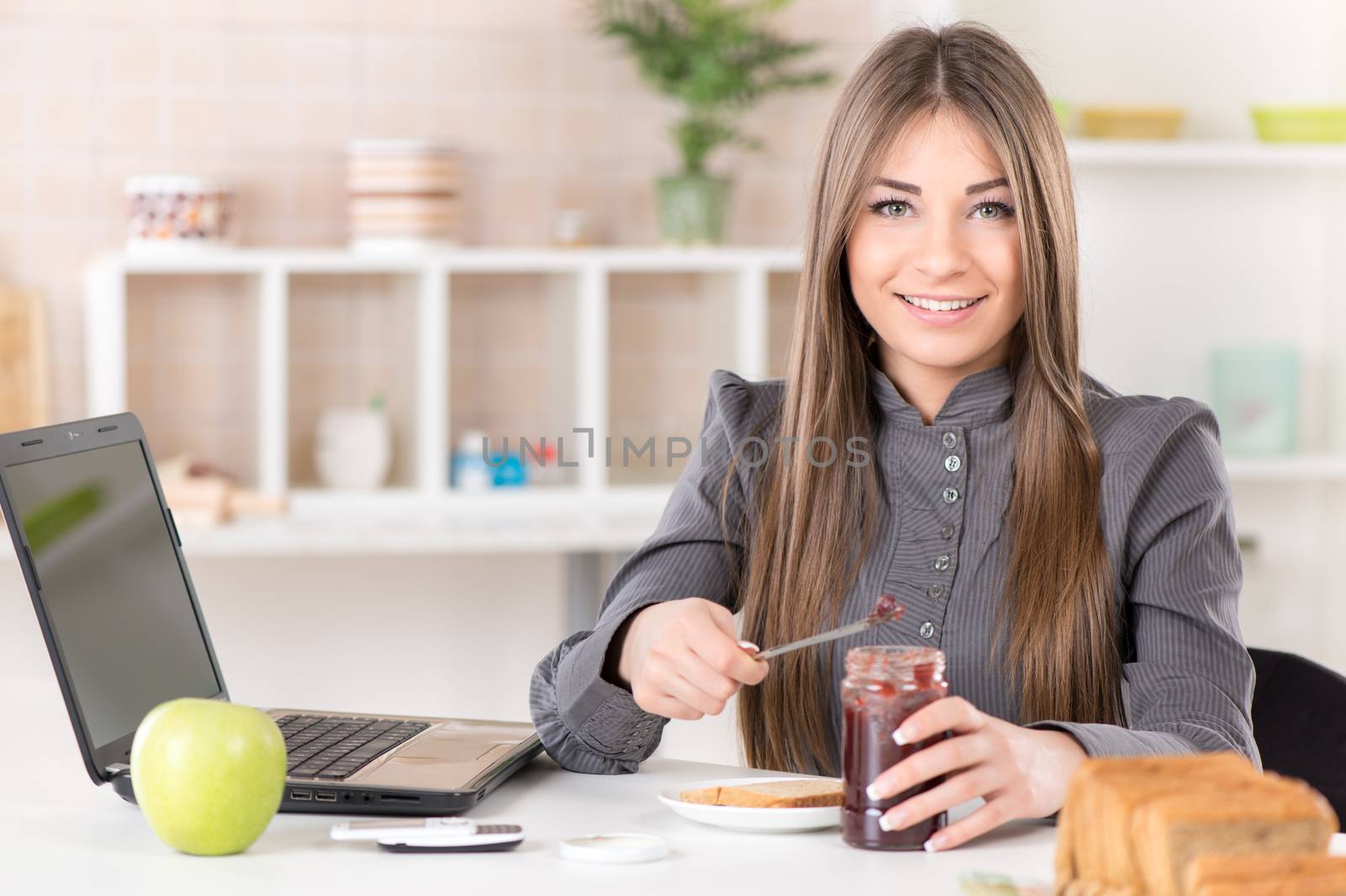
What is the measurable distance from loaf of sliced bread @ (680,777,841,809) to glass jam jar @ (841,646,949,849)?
8 centimetres

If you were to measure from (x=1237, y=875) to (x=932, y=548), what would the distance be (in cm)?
64

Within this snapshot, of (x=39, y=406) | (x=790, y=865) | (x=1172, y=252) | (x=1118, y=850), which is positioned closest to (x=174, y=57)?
(x=39, y=406)

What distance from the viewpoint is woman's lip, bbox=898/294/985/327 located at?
131cm

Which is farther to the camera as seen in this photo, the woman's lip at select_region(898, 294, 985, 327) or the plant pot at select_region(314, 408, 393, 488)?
the plant pot at select_region(314, 408, 393, 488)

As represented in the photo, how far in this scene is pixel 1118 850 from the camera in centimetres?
75

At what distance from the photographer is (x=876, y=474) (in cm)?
139

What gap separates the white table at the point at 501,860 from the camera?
885 millimetres

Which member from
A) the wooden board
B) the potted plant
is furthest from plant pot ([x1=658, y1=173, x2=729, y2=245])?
the wooden board

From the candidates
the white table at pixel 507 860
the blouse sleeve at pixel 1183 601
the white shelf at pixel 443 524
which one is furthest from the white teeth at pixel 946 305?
the white shelf at pixel 443 524

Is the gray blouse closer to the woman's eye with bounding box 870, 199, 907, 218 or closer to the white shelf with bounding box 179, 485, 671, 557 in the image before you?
the woman's eye with bounding box 870, 199, 907, 218

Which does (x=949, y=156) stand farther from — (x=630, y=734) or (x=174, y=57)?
(x=174, y=57)

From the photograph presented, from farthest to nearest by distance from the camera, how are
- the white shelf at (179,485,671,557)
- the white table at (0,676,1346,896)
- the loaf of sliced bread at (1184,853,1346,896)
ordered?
the white shelf at (179,485,671,557), the white table at (0,676,1346,896), the loaf of sliced bread at (1184,853,1346,896)

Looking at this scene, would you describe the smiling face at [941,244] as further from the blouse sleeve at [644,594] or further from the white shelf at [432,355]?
the white shelf at [432,355]

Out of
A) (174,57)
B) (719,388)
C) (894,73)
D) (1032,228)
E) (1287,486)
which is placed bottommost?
(1287,486)
